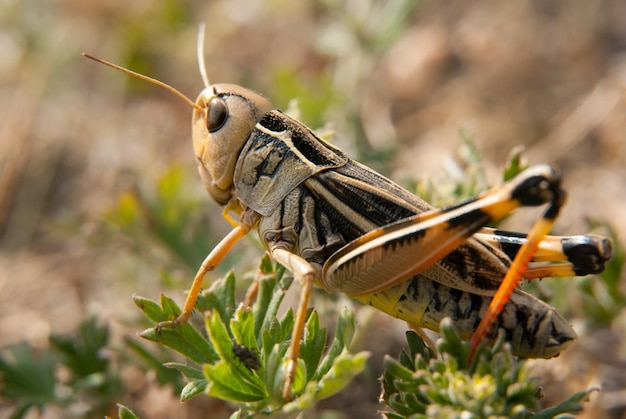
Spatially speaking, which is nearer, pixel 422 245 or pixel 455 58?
pixel 422 245

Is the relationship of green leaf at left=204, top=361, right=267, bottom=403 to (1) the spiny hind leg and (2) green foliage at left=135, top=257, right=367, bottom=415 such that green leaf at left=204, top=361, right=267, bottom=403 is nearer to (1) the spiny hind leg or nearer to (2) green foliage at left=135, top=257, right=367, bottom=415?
(2) green foliage at left=135, top=257, right=367, bottom=415

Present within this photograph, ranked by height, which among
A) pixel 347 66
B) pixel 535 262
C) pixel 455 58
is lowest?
pixel 535 262

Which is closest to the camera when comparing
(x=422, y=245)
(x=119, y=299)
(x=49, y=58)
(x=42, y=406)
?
(x=422, y=245)

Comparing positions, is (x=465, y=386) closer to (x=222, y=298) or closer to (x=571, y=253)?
(x=571, y=253)

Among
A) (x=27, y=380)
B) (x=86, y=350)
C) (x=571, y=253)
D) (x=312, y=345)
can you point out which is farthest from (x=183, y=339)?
(x=571, y=253)

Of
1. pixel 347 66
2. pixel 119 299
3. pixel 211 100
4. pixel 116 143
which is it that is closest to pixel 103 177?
pixel 116 143

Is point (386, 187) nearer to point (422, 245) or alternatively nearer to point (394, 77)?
point (422, 245)
